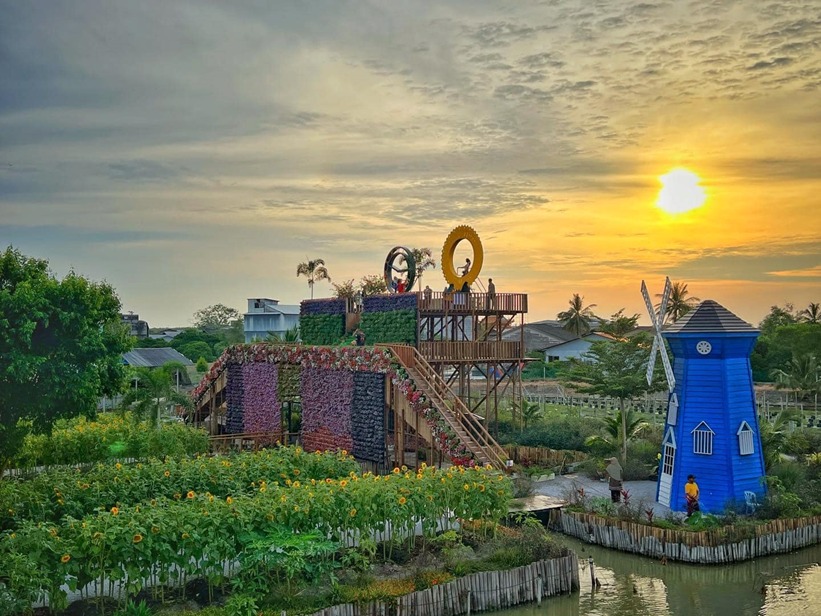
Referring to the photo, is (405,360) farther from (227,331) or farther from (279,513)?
(227,331)

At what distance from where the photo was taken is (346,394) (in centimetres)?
2789

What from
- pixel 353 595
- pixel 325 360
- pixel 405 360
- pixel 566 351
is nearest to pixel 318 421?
pixel 325 360

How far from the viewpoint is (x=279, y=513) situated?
1432cm

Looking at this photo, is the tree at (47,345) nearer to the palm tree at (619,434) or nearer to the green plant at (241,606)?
the green plant at (241,606)

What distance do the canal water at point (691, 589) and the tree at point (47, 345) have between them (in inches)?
369

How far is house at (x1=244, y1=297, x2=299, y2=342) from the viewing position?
92125 millimetres

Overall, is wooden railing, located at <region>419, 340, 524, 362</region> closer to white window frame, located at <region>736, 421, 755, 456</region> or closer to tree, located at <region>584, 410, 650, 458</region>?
tree, located at <region>584, 410, 650, 458</region>

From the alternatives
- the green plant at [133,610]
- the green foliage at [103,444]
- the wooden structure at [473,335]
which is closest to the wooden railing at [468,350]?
the wooden structure at [473,335]

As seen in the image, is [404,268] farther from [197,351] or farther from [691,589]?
[197,351]

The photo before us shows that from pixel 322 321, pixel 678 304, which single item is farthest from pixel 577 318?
pixel 322 321

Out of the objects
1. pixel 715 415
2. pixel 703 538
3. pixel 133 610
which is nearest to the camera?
pixel 133 610

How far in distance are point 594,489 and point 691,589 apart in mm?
6863

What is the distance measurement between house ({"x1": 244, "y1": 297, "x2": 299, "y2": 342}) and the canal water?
7556 centimetres

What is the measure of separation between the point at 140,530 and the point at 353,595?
12.6ft
